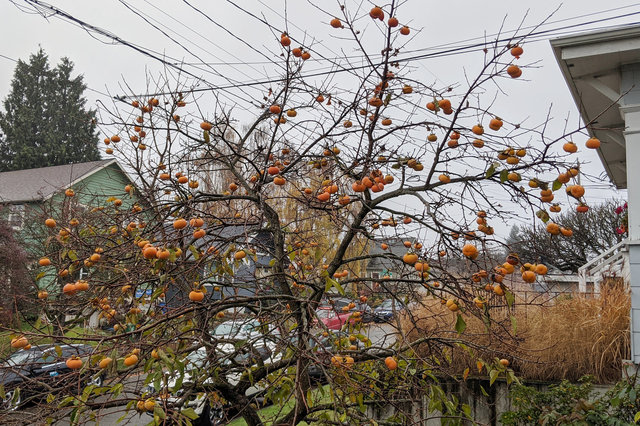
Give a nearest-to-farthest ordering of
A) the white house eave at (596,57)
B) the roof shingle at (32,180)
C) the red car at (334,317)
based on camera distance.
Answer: the red car at (334,317)
the white house eave at (596,57)
the roof shingle at (32,180)

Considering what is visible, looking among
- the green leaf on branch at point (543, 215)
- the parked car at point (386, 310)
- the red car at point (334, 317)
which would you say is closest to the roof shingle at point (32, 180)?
the red car at point (334, 317)

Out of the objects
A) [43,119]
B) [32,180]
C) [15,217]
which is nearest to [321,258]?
[15,217]

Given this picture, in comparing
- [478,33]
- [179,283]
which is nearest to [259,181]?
[179,283]

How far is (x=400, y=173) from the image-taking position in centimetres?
301

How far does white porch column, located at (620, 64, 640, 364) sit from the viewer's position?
4.64 m

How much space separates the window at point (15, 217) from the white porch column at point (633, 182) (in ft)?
42.0

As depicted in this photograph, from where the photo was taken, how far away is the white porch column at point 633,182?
464 cm

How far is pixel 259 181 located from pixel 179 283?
32.3 inches

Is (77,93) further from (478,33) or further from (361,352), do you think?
(361,352)

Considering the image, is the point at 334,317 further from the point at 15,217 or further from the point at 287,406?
the point at 15,217

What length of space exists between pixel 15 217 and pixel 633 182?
1726cm

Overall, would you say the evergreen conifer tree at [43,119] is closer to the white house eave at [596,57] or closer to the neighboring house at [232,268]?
the white house eave at [596,57]

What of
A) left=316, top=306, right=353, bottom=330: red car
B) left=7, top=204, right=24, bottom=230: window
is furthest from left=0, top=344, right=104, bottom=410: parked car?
left=7, top=204, right=24, bottom=230: window

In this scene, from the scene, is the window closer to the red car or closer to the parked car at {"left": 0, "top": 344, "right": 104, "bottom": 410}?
the red car
